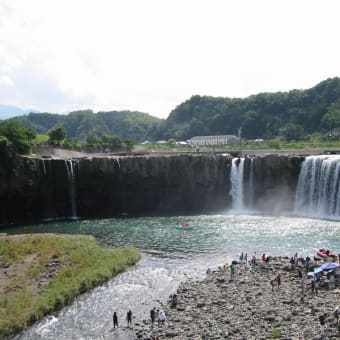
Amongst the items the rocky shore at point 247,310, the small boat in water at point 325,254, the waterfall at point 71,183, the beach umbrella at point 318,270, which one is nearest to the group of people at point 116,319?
the rocky shore at point 247,310

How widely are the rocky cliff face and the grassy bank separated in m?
19.7

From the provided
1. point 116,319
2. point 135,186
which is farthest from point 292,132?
point 116,319


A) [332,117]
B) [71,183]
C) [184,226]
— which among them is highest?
[332,117]

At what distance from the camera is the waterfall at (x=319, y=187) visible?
2466 inches

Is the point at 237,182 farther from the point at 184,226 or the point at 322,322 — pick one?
the point at 322,322

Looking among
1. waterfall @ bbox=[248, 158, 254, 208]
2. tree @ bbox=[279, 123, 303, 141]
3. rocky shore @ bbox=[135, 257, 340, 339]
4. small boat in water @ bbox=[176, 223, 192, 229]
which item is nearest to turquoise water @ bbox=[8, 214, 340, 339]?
small boat in water @ bbox=[176, 223, 192, 229]

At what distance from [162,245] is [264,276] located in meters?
15.5

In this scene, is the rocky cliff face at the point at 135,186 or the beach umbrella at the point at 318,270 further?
the rocky cliff face at the point at 135,186

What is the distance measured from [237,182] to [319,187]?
14.2m

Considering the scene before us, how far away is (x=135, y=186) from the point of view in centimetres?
7625

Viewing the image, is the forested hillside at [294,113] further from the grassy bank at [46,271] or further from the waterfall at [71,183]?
the grassy bank at [46,271]

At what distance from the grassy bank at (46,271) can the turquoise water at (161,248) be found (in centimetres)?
102

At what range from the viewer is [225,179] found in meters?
75.4

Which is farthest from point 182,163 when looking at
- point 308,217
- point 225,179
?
point 308,217
